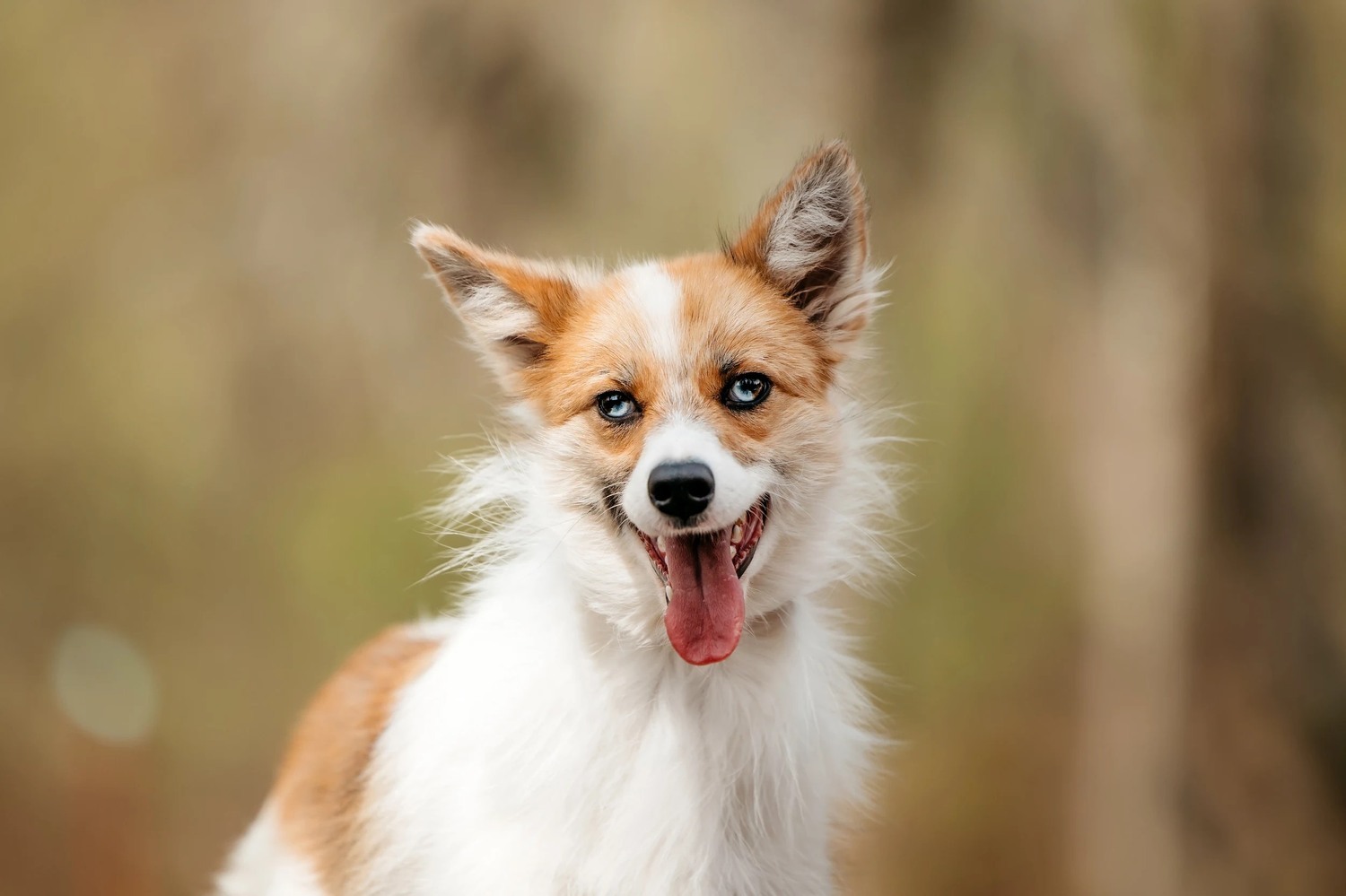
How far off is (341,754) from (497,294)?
115 cm

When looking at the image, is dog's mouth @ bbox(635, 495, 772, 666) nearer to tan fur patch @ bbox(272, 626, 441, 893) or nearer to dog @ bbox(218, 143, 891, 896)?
dog @ bbox(218, 143, 891, 896)

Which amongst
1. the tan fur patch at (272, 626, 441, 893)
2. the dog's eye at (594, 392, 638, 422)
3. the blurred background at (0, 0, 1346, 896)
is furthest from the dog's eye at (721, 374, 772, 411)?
the blurred background at (0, 0, 1346, 896)

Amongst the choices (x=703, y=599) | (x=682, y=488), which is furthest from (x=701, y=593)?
(x=682, y=488)

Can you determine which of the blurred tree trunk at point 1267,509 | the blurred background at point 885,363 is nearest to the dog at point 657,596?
the blurred background at point 885,363

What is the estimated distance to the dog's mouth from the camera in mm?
1942

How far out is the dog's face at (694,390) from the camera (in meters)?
1.94

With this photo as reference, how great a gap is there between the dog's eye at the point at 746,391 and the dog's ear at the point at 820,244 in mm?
263

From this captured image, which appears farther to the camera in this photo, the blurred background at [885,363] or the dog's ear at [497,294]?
the blurred background at [885,363]

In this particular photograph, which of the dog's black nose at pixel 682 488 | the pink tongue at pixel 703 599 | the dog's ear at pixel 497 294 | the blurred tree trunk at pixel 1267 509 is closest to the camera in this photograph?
the dog's black nose at pixel 682 488

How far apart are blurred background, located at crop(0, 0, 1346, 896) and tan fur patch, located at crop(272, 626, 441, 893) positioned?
1.23m

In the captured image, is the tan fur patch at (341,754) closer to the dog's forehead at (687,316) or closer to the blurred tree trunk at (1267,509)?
the dog's forehead at (687,316)

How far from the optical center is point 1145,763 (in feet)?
12.6

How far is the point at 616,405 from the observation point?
6.84 ft

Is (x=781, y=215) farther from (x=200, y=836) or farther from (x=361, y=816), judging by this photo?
(x=200, y=836)
